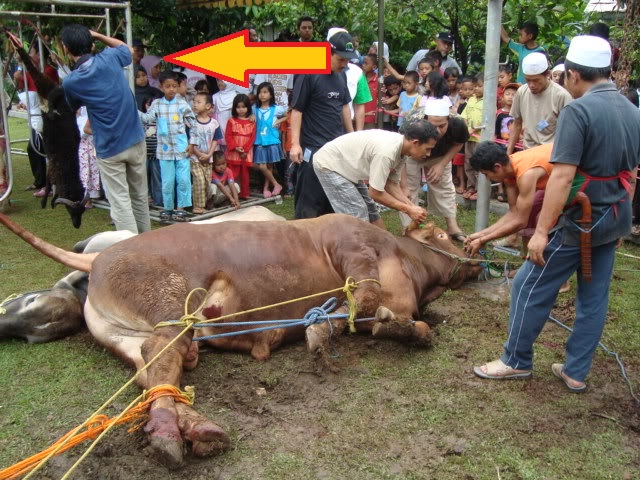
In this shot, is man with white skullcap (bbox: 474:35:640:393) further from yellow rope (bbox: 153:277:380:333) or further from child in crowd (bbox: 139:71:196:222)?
child in crowd (bbox: 139:71:196:222)

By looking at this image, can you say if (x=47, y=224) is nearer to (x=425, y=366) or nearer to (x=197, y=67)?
(x=197, y=67)

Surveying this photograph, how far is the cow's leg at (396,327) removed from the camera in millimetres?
3828

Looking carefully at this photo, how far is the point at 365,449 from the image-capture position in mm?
3166

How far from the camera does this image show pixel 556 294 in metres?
3.72

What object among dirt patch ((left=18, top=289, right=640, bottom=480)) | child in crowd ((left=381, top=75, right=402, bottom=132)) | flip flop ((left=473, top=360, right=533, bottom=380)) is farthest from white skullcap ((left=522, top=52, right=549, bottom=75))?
child in crowd ((left=381, top=75, right=402, bottom=132))

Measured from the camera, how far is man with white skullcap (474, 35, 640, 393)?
3.38m

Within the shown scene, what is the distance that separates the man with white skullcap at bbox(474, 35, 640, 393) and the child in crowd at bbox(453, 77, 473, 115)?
524 centimetres

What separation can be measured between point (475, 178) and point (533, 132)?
2.15 m

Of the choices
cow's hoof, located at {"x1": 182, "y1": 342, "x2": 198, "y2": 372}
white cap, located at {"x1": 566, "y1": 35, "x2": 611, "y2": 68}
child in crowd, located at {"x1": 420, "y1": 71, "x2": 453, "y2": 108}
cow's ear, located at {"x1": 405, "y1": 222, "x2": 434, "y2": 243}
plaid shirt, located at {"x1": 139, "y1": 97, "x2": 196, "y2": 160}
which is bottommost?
cow's hoof, located at {"x1": 182, "y1": 342, "x2": 198, "y2": 372}

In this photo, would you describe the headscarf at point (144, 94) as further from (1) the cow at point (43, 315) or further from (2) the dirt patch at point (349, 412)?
(2) the dirt patch at point (349, 412)

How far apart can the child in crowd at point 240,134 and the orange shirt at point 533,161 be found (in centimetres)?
468

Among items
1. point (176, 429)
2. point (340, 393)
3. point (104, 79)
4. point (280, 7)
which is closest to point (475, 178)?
point (104, 79)

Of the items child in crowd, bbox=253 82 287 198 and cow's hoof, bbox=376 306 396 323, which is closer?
cow's hoof, bbox=376 306 396 323

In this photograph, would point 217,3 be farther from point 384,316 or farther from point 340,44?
point 384,316
